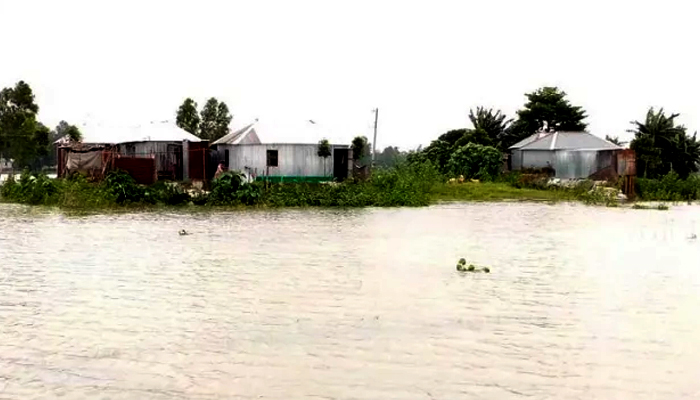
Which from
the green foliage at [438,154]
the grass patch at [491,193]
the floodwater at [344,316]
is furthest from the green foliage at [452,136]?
the floodwater at [344,316]

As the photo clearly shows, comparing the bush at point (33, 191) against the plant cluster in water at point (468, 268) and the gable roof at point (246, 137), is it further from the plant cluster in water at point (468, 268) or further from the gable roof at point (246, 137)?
the plant cluster in water at point (468, 268)

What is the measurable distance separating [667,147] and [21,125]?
35.2 meters

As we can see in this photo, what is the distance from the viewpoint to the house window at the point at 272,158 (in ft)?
102

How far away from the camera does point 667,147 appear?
40.0 meters

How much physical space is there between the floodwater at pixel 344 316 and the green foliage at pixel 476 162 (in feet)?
68.1

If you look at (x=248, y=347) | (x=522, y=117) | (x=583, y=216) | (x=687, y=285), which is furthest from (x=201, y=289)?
(x=522, y=117)

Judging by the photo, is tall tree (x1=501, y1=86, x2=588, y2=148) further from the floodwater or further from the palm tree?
the floodwater

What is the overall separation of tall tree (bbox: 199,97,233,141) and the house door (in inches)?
579

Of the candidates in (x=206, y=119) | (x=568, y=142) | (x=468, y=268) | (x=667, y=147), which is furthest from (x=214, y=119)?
(x=468, y=268)

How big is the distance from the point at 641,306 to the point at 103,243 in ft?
32.9

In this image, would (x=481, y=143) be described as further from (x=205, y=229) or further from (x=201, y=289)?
(x=201, y=289)

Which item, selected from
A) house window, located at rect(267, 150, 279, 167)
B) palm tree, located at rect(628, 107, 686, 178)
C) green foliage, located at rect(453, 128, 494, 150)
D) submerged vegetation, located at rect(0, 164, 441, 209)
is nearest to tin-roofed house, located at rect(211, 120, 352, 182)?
house window, located at rect(267, 150, 279, 167)

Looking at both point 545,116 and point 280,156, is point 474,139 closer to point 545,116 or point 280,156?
point 545,116

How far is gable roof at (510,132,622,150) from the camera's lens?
3788 centimetres
